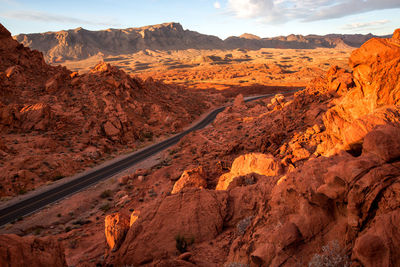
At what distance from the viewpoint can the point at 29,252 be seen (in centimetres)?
889

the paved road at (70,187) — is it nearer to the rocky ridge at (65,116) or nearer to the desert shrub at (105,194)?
the rocky ridge at (65,116)

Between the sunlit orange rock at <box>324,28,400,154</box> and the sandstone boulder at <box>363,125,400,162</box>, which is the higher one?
the sunlit orange rock at <box>324,28,400,154</box>

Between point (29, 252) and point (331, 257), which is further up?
point (331, 257)

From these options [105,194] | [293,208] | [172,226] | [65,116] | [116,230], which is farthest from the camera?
[65,116]

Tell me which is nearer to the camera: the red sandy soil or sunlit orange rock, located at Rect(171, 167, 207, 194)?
the red sandy soil

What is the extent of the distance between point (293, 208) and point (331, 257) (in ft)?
8.22

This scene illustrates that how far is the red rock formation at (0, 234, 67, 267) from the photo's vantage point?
8328mm

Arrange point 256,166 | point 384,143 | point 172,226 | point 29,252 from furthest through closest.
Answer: point 256,166 → point 172,226 → point 29,252 → point 384,143

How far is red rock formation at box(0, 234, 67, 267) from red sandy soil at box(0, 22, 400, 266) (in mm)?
101

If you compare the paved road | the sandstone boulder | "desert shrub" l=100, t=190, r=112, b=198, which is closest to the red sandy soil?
the sandstone boulder

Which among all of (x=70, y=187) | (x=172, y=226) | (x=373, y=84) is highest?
(x=373, y=84)

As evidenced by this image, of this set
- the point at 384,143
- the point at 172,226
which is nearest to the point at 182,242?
the point at 172,226

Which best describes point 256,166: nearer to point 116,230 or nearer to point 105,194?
point 116,230

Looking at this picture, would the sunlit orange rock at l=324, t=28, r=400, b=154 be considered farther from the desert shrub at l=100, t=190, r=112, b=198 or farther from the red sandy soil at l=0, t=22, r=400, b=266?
the desert shrub at l=100, t=190, r=112, b=198
